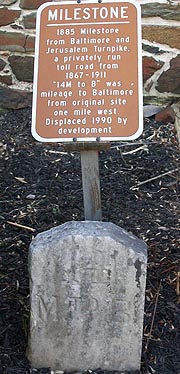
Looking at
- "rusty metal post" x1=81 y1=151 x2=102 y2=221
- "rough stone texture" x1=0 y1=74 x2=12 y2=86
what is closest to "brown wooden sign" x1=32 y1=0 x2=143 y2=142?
"rusty metal post" x1=81 y1=151 x2=102 y2=221

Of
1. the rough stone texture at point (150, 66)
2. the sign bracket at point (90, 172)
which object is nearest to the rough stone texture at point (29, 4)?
the rough stone texture at point (150, 66)

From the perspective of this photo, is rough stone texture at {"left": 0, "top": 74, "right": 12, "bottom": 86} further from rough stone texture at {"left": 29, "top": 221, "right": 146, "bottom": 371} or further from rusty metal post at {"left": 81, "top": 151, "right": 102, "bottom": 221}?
rough stone texture at {"left": 29, "top": 221, "right": 146, "bottom": 371}

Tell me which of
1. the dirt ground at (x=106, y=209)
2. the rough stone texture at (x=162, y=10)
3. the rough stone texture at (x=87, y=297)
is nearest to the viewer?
the rough stone texture at (x=87, y=297)

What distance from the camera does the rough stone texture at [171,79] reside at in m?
5.39

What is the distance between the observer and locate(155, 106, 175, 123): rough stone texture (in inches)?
209

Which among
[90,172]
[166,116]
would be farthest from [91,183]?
[166,116]

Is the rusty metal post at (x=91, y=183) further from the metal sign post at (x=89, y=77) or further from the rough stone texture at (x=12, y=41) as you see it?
the rough stone texture at (x=12, y=41)

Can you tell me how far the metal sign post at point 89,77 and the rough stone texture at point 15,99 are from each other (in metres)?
2.35

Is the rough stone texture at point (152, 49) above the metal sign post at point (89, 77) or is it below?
below

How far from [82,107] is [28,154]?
75.9 inches

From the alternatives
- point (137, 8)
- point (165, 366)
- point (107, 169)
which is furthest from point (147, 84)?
point (165, 366)

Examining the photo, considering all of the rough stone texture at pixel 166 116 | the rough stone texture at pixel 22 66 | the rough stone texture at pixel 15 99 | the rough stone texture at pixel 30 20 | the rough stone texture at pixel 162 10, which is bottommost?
the rough stone texture at pixel 166 116

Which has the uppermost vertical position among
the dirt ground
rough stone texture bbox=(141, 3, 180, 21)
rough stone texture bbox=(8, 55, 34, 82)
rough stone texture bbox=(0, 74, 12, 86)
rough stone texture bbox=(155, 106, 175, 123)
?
rough stone texture bbox=(141, 3, 180, 21)

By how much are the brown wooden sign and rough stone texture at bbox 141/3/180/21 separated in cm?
228
